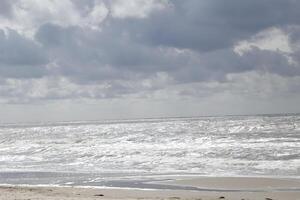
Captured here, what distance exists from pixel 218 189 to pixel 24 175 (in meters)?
9.20

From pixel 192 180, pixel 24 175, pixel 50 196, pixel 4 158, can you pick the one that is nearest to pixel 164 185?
pixel 192 180

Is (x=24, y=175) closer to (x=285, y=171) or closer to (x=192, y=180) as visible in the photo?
(x=192, y=180)

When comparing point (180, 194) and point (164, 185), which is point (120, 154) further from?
point (180, 194)

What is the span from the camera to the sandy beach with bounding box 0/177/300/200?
13.5 meters

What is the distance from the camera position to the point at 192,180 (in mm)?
17219

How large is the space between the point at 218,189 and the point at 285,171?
467cm

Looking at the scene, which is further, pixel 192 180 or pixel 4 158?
pixel 4 158

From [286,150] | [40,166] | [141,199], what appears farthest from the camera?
[286,150]

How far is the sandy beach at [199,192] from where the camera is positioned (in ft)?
44.2

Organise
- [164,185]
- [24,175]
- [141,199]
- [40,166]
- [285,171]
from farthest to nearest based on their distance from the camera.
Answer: [40,166], [24,175], [285,171], [164,185], [141,199]

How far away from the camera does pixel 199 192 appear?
14766mm

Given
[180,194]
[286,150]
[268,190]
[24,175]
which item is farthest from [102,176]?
[286,150]

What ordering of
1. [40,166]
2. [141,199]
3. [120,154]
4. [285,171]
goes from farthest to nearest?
[120,154], [40,166], [285,171], [141,199]

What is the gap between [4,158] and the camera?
2892cm
